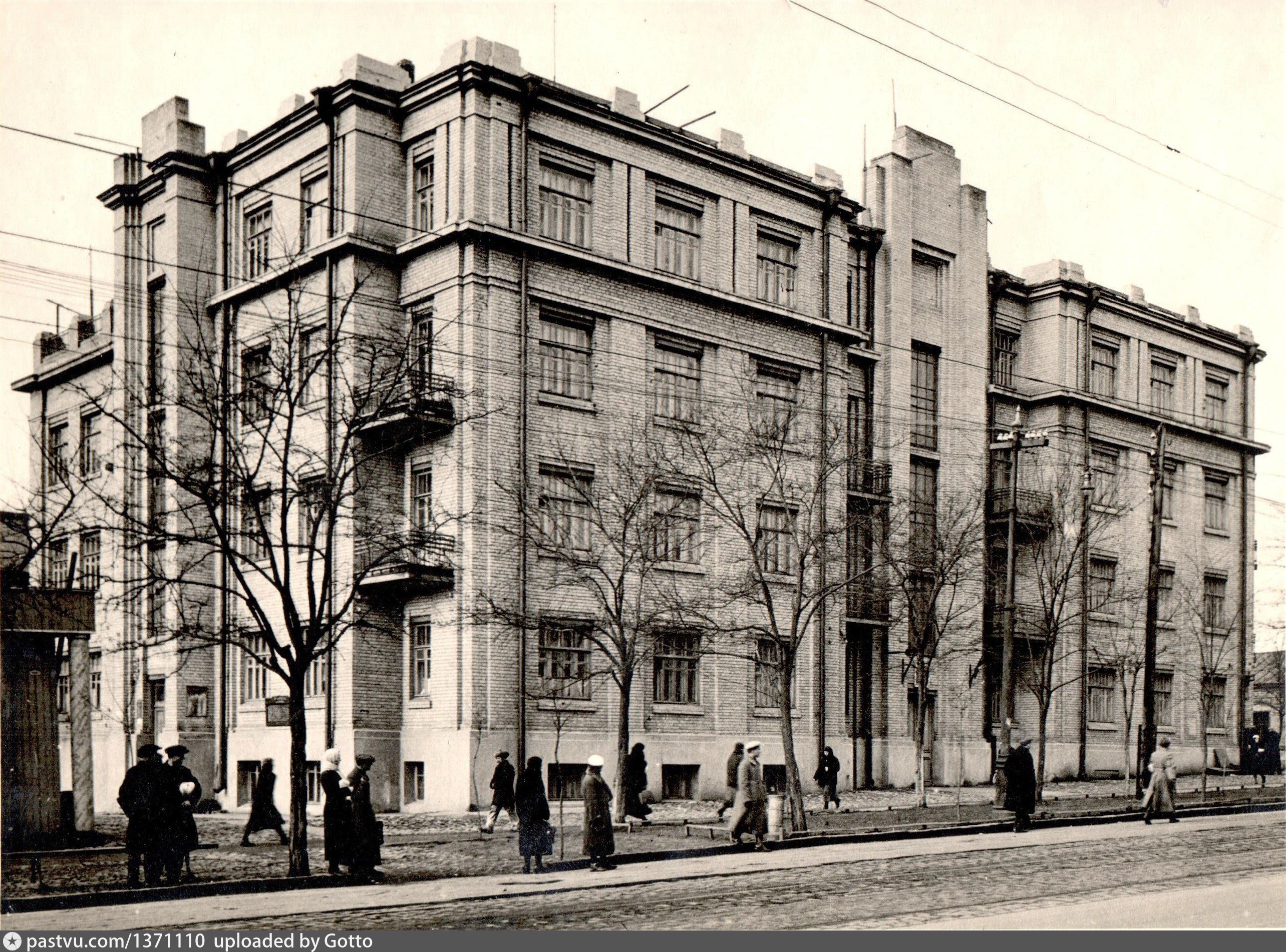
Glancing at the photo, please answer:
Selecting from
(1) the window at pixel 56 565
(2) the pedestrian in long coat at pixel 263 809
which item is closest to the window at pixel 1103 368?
(1) the window at pixel 56 565

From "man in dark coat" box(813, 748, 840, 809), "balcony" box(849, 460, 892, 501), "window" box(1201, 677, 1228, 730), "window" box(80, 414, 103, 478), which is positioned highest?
"window" box(80, 414, 103, 478)

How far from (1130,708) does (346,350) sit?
86.3ft

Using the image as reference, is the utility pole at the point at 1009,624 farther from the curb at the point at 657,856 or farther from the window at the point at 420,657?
the window at the point at 420,657

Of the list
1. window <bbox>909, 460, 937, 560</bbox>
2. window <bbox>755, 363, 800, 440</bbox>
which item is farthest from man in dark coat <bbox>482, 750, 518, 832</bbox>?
window <bbox>909, 460, 937, 560</bbox>

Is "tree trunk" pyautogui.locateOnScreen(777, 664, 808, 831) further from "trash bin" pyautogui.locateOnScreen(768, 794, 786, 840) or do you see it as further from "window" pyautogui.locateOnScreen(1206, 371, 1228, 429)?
"window" pyautogui.locateOnScreen(1206, 371, 1228, 429)

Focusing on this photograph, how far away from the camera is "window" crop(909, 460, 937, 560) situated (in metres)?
36.0

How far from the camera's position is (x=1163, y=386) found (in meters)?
48.8

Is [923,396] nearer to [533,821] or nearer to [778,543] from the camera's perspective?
[778,543]

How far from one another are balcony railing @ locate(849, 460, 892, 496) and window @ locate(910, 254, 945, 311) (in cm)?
556

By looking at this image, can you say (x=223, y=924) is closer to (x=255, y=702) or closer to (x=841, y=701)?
(x=255, y=702)

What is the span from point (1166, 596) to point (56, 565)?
35.1 meters

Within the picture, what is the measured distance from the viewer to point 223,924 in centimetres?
1386

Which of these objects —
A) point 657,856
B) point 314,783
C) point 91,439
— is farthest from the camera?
point 91,439

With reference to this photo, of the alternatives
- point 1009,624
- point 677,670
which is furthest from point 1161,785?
point 677,670
